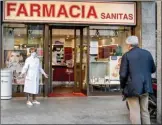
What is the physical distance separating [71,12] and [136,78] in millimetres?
6499

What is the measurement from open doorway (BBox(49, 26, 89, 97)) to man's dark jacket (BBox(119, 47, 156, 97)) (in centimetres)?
649

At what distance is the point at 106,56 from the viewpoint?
13578 millimetres

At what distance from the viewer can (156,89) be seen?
347 inches

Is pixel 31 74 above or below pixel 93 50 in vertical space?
below

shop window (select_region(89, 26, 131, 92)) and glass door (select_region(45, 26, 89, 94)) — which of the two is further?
glass door (select_region(45, 26, 89, 94))


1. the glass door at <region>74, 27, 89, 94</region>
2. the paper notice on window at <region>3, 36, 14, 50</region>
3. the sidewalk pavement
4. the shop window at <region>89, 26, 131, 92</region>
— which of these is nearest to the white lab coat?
the sidewalk pavement

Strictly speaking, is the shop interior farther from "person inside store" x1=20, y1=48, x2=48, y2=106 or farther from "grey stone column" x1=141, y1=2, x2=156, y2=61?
"person inside store" x1=20, y1=48, x2=48, y2=106

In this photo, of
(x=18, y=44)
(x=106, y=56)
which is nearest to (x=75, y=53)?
(x=106, y=56)

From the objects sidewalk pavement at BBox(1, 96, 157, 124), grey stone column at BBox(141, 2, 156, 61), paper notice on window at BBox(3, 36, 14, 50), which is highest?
grey stone column at BBox(141, 2, 156, 61)

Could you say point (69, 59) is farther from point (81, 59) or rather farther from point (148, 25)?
point (148, 25)

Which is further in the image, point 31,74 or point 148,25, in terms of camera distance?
point 148,25

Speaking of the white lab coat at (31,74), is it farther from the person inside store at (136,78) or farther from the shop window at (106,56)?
the person inside store at (136,78)

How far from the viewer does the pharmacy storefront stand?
41.7ft

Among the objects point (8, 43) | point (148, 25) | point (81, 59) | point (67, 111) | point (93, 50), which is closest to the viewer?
point (67, 111)
